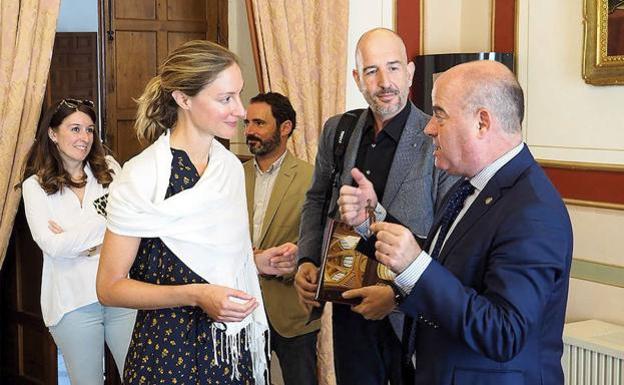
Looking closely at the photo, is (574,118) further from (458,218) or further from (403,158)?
(458,218)

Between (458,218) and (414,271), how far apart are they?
26 centimetres

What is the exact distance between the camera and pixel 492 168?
82.4 inches

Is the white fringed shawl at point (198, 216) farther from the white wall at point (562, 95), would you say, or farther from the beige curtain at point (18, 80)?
the white wall at point (562, 95)

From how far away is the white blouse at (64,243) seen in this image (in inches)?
146

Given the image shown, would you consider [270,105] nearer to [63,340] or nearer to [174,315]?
[63,340]

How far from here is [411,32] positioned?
5.33m

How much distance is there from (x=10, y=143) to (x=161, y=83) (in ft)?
5.79

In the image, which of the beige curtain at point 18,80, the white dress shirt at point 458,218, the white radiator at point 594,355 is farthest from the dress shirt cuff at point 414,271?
the beige curtain at point 18,80

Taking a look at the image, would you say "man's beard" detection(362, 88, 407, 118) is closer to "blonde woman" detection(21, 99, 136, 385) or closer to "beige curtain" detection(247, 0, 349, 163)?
"blonde woman" detection(21, 99, 136, 385)

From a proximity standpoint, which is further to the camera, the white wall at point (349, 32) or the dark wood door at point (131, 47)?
the white wall at point (349, 32)

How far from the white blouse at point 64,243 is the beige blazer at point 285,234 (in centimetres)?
72

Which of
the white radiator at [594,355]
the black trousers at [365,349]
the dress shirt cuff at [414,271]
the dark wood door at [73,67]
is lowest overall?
the white radiator at [594,355]

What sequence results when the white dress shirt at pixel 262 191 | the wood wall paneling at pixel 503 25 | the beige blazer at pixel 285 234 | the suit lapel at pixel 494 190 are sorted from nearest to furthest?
the suit lapel at pixel 494 190, the beige blazer at pixel 285 234, the white dress shirt at pixel 262 191, the wood wall paneling at pixel 503 25

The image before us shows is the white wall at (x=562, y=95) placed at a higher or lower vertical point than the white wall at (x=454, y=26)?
lower
